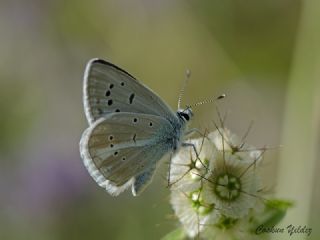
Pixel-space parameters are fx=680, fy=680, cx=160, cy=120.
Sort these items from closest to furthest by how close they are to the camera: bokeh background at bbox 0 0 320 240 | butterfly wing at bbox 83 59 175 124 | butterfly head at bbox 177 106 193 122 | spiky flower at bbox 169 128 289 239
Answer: spiky flower at bbox 169 128 289 239 → butterfly wing at bbox 83 59 175 124 → butterfly head at bbox 177 106 193 122 → bokeh background at bbox 0 0 320 240

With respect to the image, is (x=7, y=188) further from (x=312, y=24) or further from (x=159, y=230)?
(x=312, y=24)

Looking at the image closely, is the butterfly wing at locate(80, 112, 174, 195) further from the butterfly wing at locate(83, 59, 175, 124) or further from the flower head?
the flower head

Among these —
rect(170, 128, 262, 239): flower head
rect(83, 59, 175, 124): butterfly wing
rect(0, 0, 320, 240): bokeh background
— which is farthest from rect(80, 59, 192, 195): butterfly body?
rect(0, 0, 320, 240): bokeh background

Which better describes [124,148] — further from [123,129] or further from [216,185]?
[216,185]

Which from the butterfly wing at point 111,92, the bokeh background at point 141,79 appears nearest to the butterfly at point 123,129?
the butterfly wing at point 111,92

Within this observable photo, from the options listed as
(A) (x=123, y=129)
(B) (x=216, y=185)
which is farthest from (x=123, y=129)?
(B) (x=216, y=185)

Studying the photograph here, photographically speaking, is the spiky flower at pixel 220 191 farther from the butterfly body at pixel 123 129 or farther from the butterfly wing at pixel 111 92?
the butterfly wing at pixel 111 92
